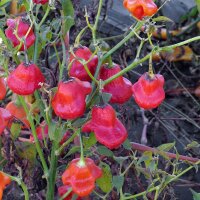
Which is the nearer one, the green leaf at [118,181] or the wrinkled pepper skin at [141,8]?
the wrinkled pepper skin at [141,8]

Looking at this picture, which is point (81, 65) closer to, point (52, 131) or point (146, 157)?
point (52, 131)

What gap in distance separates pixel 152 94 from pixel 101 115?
8 cm

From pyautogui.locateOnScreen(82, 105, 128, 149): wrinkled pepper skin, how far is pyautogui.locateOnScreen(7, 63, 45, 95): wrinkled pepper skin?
10 cm

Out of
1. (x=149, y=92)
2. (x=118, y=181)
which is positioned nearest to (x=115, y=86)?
(x=149, y=92)

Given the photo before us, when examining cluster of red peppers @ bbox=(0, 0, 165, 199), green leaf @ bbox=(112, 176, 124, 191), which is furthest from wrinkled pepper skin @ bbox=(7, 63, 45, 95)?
green leaf @ bbox=(112, 176, 124, 191)

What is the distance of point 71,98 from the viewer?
0.81 m

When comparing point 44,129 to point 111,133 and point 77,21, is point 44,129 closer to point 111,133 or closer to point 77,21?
point 111,133

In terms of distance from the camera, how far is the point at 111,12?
1863 millimetres

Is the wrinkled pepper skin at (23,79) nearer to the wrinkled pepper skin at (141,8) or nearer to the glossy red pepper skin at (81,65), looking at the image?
the glossy red pepper skin at (81,65)

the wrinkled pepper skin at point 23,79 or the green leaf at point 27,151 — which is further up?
the wrinkled pepper skin at point 23,79

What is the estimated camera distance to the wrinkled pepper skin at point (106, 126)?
32.9 inches

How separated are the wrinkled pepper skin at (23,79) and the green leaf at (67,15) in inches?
4.3

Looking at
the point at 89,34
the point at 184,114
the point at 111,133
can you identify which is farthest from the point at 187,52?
the point at 111,133

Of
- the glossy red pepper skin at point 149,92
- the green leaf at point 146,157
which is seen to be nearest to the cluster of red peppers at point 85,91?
the glossy red pepper skin at point 149,92
